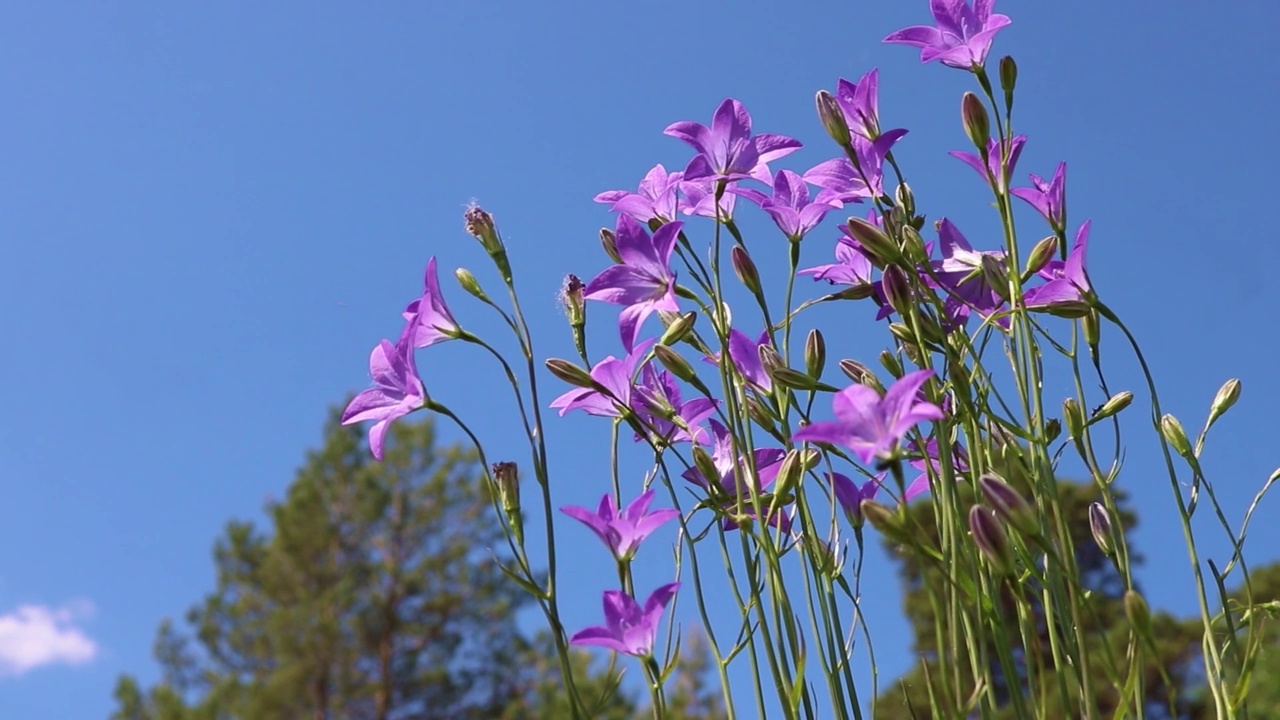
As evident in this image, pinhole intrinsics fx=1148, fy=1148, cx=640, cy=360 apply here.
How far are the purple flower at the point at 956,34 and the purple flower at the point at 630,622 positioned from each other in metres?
0.51

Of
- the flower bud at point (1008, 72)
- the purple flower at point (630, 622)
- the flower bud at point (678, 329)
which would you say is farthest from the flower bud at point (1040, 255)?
the purple flower at point (630, 622)

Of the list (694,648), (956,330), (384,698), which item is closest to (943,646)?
(956,330)

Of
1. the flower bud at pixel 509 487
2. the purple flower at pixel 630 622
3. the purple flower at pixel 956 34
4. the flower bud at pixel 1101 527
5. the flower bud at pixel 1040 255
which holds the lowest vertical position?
the purple flower at pixel 630 622

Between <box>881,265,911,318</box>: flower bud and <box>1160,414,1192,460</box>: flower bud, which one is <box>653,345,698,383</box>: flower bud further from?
<box>1160,414,1192,460</box>: flower bud

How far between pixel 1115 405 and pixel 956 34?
336mm

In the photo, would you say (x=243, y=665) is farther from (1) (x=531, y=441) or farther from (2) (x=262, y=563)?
(1) (x=531, y=441)

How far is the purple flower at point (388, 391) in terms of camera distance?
0.83 metres

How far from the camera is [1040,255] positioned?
886 mm

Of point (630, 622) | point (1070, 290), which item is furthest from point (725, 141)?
point (630, 622)

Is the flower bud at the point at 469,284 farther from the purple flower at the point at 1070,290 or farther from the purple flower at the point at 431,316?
the purple flower at the point at 1070,290

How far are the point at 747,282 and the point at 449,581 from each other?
37.8ft

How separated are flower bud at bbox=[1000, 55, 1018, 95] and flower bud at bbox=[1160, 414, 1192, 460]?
0.29 metres

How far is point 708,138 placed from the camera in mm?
918

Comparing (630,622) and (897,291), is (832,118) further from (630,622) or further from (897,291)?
(630,622)
